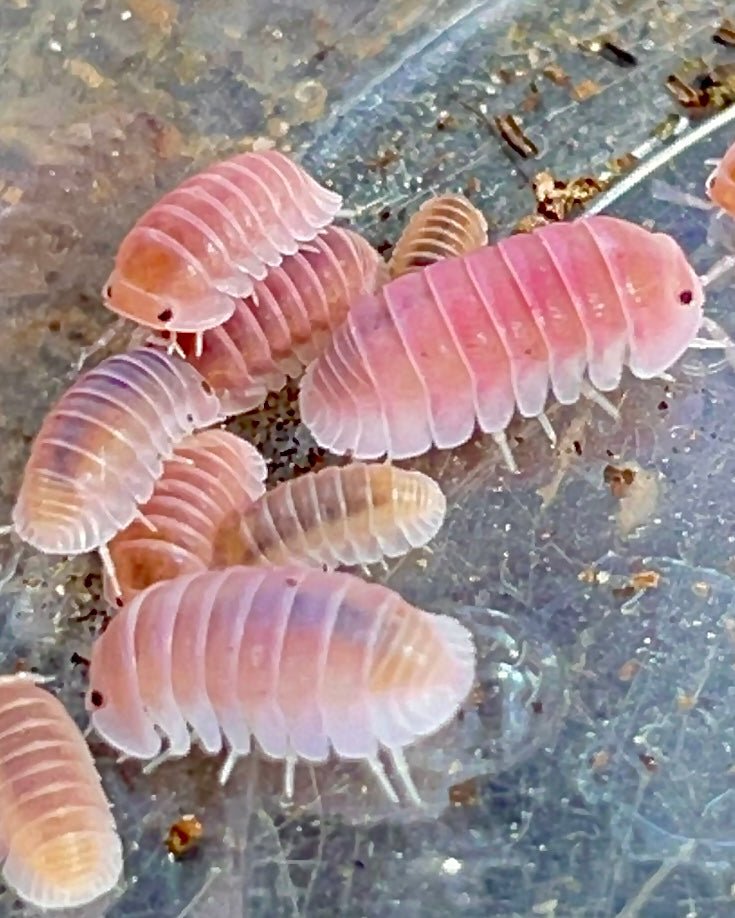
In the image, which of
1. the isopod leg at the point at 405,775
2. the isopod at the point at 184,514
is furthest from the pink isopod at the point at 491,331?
the isopod leg at the point at 405,775

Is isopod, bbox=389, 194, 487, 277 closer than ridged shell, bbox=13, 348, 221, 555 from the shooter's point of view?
No

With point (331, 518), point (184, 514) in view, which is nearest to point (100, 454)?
point (184, 514)

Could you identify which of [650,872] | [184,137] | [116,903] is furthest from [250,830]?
[184,137]

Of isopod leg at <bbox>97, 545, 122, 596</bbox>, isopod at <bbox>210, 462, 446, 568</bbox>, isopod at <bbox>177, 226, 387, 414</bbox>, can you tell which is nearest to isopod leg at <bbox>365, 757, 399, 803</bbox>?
isopod at <bbox>210, 462, 446, 568</bbox>

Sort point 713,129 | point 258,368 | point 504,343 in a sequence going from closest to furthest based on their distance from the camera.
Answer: point 504,343 → point 258,368 → point 713,129

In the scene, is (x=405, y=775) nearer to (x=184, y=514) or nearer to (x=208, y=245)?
(x=184, y=514)

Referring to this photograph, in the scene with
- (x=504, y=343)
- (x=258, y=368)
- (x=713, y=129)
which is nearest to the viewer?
(x=504, y=343)

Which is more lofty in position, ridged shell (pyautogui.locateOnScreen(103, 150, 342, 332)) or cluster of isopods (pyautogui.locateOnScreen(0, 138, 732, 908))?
ridged shell (pyautogui.locateOnScreen(103, 150, 342, 332))

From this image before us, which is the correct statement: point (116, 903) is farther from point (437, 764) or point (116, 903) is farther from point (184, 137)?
point (184, 137)

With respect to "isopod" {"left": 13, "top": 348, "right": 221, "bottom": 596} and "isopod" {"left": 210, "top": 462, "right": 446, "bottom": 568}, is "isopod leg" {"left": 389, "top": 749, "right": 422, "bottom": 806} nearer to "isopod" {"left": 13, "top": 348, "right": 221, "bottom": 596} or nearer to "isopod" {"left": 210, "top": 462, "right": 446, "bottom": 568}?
"isopod" {"left": 210, "top": 462, "right": 446, "bottom": 568}
